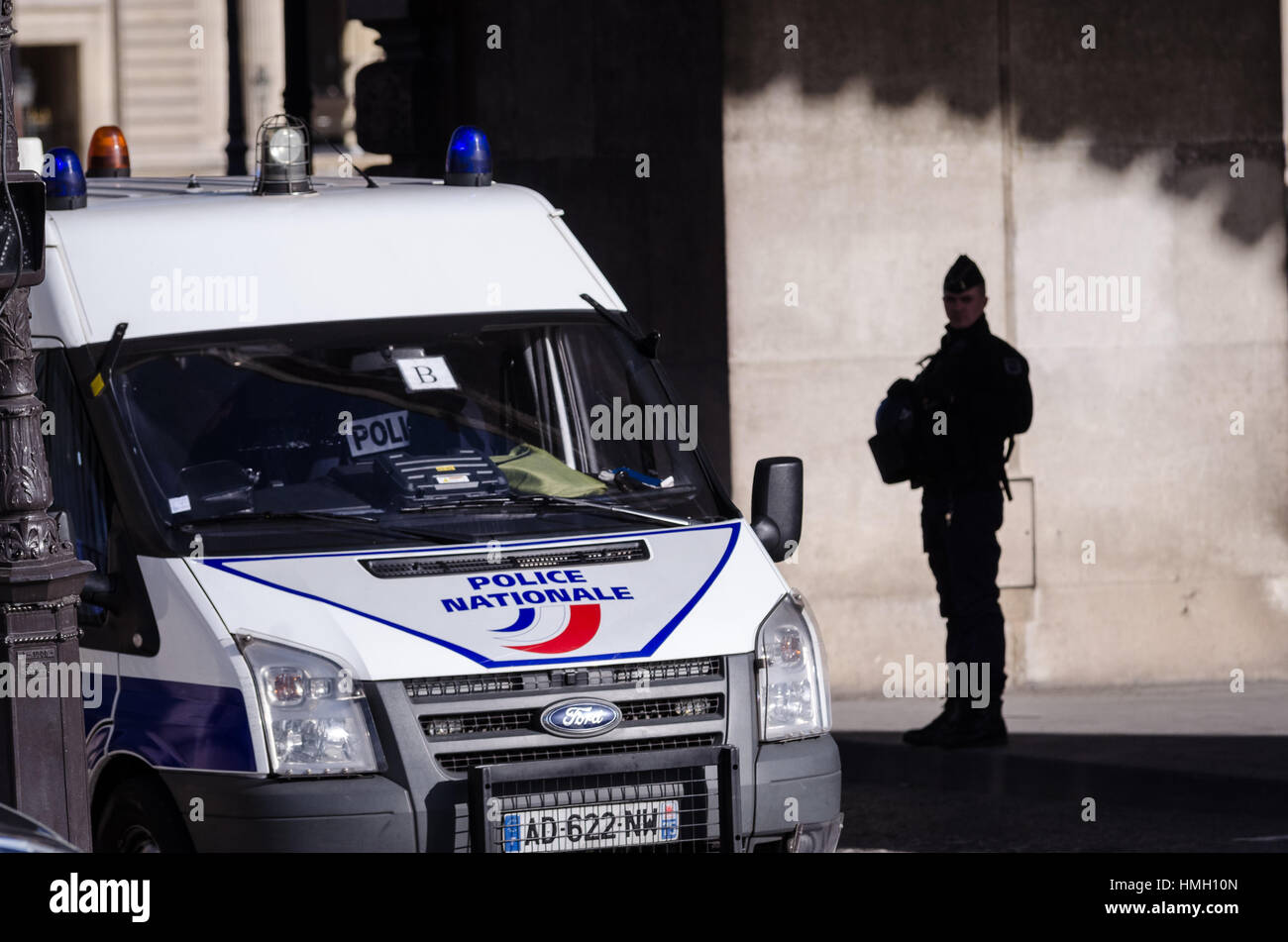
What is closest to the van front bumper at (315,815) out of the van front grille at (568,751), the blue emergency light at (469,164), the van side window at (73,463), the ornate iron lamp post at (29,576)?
the van front grille at (568,751)

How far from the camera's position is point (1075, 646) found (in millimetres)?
12453

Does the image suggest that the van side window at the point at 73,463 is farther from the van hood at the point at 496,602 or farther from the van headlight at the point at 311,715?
the van headlight at the point at 311,715

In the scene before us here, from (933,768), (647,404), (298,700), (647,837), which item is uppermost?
(647,404)

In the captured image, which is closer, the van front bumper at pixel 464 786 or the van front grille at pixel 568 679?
the van front bumper at pixel 464 786

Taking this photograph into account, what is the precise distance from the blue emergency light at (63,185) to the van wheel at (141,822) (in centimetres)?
192

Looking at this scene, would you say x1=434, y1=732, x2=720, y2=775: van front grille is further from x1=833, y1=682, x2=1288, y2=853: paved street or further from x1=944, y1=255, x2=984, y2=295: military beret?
x1=944, y1=255, x2=984, y2=295: military beret

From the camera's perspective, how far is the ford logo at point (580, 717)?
6.29m

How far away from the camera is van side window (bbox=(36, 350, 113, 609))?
6.87 meters

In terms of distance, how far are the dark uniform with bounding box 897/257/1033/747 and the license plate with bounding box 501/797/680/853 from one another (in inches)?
175
